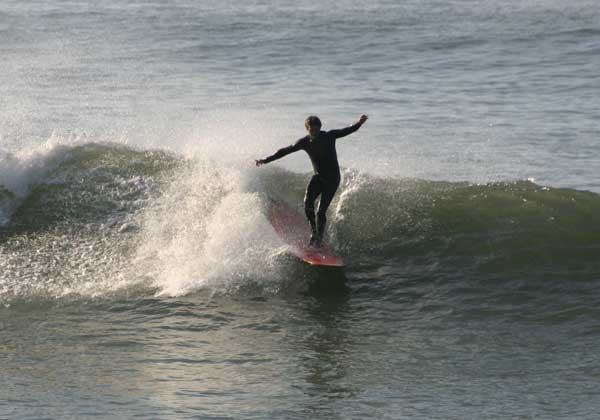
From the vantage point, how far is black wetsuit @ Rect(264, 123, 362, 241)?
11.6 meters

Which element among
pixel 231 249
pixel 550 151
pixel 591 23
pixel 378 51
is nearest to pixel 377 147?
pixel 550 151

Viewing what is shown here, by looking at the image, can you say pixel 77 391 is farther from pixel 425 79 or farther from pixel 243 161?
pixel 425 79

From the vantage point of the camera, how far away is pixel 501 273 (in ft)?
37.8

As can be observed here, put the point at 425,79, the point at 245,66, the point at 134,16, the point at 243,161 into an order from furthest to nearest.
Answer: the point at 134,16 < the point at 245,66 < the point at 425,79 < the point at 243,161

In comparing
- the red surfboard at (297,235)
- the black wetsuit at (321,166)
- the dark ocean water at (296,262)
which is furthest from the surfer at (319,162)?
the dark ocean water at (296,262)

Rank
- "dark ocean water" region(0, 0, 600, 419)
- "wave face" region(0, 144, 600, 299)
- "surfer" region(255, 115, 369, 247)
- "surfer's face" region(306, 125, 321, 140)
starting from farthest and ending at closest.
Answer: "wave face" region(0, 144, 600, 299) < "surfer" region(255, 115, 369, 247) < "surfer's face" region(306, 125, 321, 140) < "dark ocean water" region(0, 0, 600, 419)

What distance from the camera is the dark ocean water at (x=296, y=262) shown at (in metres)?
8.66

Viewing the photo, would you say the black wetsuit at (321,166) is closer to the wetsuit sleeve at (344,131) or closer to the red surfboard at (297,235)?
the wetsuit sleeve at (344,131)

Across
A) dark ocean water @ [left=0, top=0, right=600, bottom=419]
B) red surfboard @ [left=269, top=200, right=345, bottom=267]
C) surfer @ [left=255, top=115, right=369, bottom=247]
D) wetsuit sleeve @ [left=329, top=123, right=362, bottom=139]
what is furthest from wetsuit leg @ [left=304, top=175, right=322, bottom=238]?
wetsuit sleeve @ [left=329, top=123, right=362, bottom=139]

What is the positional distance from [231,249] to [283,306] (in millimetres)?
1222

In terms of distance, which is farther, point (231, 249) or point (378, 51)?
point (378, 51)

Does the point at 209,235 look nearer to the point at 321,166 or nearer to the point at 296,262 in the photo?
the point at 296,262

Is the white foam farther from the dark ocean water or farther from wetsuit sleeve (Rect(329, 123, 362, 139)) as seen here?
wetsuit sleeve (Rect(329, 123, 362, 139))

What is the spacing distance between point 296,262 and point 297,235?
46 centimetres
